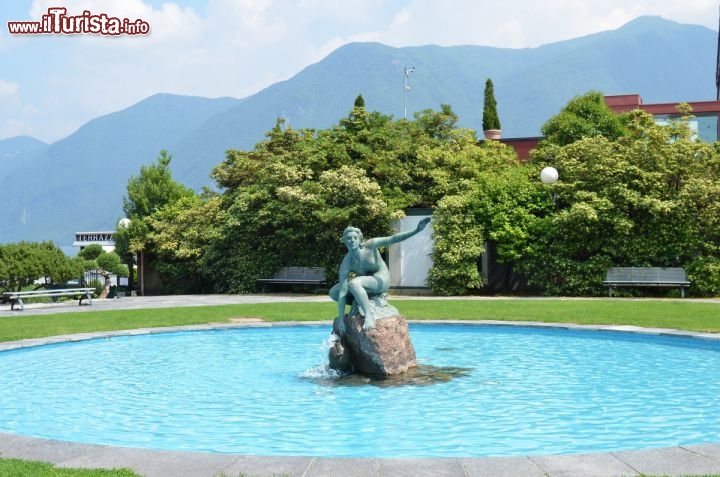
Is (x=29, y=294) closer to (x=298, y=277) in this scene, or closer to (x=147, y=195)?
(x=298, y=277)

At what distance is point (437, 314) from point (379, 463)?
1180 cm

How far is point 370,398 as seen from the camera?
8.91 meters

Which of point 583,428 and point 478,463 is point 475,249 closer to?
point 583,428

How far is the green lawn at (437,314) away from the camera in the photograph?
1485 cm

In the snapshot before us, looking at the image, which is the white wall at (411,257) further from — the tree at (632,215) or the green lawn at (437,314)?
the green lawn at (437,314)

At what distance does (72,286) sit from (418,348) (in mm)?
16939

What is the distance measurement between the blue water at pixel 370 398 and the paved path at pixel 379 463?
1.23m

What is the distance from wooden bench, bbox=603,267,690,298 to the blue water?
9326 millimetres

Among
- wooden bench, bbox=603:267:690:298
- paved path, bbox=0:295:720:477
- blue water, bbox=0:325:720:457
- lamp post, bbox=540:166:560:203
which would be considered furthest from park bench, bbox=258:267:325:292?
paved path, bbox=0:295:720:477

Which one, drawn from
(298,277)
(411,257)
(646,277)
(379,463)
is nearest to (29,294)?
(298,277)

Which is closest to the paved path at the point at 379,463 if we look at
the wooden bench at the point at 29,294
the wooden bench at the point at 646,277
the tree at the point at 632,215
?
the wooden bench at the point at 29,294

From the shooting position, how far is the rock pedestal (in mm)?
9992

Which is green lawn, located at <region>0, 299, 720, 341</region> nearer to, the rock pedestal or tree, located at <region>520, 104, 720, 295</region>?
tree, located at <region>520, 104, 720, 295</region>

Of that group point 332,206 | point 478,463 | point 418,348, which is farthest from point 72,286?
point 478,463
